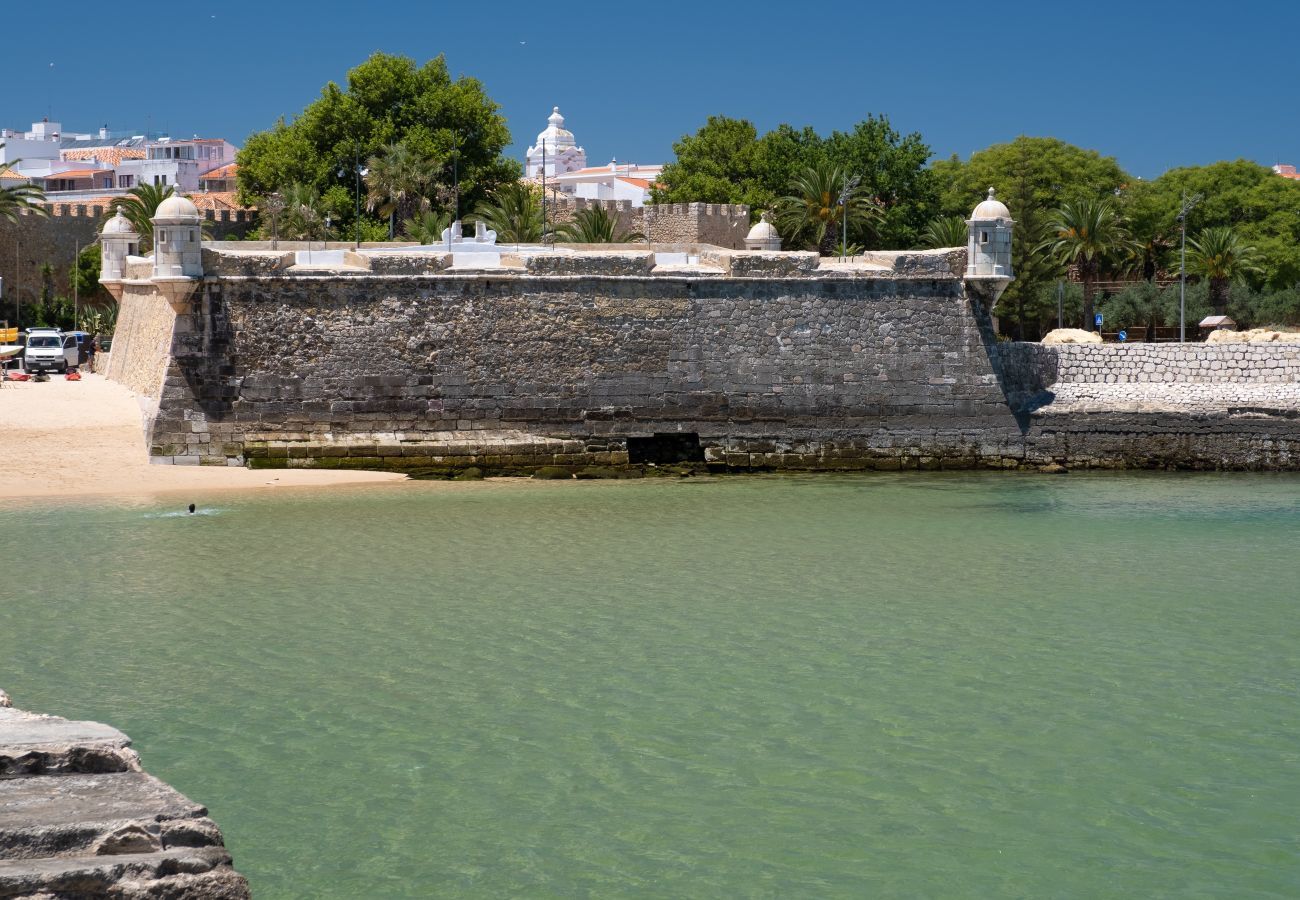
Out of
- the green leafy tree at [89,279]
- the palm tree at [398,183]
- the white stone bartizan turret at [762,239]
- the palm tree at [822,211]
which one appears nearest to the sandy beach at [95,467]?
the white stone bartizan turret at [762,239]

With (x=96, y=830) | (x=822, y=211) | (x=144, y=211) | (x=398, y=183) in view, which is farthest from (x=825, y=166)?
(x=96, y=830)

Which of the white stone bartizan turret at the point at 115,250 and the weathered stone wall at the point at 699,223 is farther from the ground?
the weathered stone wall at the point at 699,223

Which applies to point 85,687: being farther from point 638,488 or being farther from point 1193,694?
point 638,488

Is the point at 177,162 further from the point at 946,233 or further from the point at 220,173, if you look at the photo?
the point at 946,233

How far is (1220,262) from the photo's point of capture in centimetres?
4350

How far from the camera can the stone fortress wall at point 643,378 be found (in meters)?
20.1

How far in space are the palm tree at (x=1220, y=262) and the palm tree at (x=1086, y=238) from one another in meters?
2.42

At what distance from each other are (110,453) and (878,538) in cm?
1045

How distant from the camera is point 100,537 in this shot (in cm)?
1566

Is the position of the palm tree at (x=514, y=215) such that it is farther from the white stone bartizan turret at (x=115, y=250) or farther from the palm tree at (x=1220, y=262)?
the palm tree at (x=1220, y=262)

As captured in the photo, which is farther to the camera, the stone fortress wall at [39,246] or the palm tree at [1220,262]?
the stone fortress wall at [39,246]

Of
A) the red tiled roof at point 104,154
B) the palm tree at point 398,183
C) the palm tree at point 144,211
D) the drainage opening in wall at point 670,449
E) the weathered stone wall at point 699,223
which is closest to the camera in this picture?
the drainage opening in wall at point 670,449

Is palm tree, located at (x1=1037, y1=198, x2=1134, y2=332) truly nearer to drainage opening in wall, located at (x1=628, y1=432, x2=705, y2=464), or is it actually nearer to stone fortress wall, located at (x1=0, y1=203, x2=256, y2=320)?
drainage opening in wall, located at (x1=628, y1=432, x2=705, y2=464)

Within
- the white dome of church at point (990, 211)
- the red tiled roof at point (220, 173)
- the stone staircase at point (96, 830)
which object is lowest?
the stone staircase at point (96, 830)
